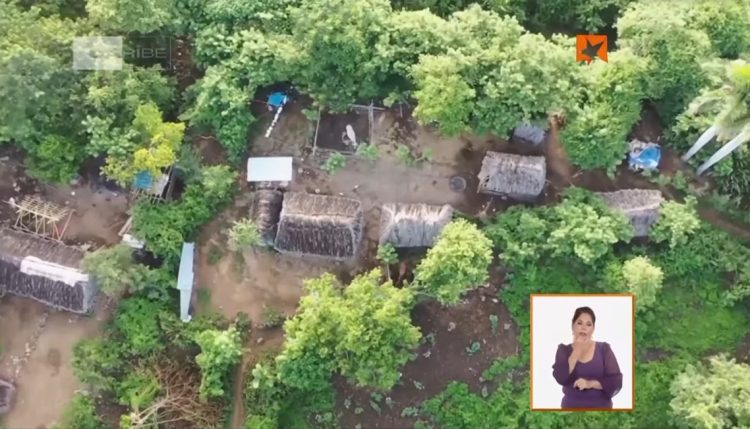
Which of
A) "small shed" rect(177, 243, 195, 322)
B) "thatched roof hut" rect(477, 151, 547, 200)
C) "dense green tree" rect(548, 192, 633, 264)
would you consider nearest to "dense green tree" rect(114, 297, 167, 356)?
"small shed" rect(177, 243, 195, 322)

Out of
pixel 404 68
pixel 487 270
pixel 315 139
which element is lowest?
pixel 487 270

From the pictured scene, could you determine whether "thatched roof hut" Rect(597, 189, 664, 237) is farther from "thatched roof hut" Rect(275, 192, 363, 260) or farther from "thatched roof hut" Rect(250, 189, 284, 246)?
"thatched roof hut" Rect(250, 189, 284, 246)

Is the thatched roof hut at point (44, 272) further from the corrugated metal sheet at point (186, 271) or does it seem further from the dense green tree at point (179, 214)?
the corrugated metal sheet at point (186, 271)

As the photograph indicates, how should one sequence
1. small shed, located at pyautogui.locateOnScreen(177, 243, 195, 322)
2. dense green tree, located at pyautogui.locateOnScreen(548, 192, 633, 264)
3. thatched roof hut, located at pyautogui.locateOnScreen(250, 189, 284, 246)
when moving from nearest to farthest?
dense green tree, located at pyautogui.locateOnScreen(548, 192, 633, 264), thatched roof hut, located at pyautogui.locateOnScreen(250, 189, 284, 246), small shed, located at pyautogui.locateOnScreen(177, 243, 195, 322)

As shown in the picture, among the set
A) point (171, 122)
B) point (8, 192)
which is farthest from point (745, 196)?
point (8, 192)

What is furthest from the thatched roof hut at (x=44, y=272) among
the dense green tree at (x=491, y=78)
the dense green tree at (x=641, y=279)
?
the dense green tree at (x=641, y=279)

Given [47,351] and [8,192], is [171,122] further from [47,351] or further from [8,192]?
[47,351]
